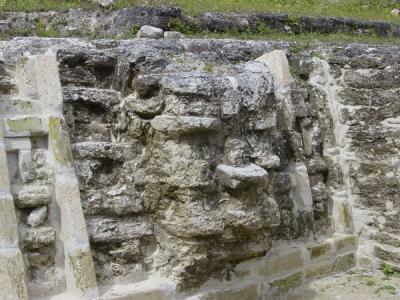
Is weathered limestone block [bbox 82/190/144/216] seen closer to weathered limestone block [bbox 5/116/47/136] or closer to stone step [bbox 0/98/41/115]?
weathered limestone block [bbox 5/116/47/136]

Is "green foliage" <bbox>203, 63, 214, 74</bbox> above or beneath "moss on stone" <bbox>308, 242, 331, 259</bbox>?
above

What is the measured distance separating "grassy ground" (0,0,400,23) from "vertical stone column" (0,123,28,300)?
3314 mm

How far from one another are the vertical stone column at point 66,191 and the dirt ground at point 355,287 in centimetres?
193

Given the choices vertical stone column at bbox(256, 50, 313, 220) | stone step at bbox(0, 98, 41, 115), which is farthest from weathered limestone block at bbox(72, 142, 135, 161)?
vertical stone column at bbox(256, 50, 313, 220)

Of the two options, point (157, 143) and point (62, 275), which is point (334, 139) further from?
point (62, 275)

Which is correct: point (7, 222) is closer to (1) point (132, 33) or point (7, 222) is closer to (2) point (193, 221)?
(2) point (193, 221)

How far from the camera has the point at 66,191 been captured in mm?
3434

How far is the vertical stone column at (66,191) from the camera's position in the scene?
11.1 ft

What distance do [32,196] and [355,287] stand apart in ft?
9.56

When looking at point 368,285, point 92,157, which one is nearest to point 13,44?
point 92,157

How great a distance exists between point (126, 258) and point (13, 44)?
1652mm

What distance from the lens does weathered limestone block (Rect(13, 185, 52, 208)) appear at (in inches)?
131

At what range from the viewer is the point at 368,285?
4941 mm

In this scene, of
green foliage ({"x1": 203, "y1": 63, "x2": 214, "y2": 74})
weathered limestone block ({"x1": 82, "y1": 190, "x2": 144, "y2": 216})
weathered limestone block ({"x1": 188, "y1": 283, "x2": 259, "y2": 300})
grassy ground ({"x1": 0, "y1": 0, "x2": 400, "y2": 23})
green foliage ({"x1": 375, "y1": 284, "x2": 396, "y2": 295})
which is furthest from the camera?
grassy ground ({"x1": 0, "y1": 0, "x2": 400, "y2": 23})
